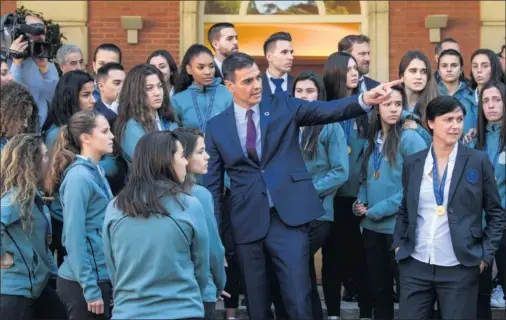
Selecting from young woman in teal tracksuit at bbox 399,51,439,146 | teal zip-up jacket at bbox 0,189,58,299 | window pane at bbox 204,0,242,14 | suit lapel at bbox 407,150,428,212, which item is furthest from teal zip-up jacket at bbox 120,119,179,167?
window pane at bbox 204,0,242,14

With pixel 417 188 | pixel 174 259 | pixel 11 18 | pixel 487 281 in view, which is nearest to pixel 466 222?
pixel 417 188

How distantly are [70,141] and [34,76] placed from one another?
6.55ft

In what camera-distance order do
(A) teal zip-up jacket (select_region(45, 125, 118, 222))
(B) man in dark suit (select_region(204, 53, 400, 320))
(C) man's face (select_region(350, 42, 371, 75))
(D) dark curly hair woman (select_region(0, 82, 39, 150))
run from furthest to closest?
(C) man's face (select_region(350, 42, 371, 75)) → (A) teal zip-up jacket (select_region(45, 125, 118, 222)) → (D) dark curly hair woman (select_region(0, 82, 39, 150)) → (B) man in dark suit (select_region(204, 53, 400, 320))

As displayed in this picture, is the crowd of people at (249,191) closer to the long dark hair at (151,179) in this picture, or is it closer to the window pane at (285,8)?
the long dark hair at (151,179)

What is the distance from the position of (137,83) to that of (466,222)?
2.61 metres

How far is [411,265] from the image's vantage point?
7.16 m

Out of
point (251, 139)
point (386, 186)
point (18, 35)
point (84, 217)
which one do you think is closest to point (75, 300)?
point (84, 217)

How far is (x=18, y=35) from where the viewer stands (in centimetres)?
877

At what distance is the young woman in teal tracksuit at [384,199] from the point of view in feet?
26.6

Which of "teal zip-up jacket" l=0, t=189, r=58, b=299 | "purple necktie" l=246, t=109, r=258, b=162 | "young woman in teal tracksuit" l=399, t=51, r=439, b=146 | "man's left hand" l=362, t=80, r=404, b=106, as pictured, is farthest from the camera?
"young woman in teal tracksuit" l=399, t=51, r=439, b=146

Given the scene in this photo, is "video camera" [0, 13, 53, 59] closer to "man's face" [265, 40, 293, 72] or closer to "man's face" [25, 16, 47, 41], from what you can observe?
"man's face" [25, 16, 47, 41]

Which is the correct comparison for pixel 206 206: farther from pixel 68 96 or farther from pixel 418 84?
pixel 418 84

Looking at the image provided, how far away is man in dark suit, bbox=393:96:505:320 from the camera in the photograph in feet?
23.1

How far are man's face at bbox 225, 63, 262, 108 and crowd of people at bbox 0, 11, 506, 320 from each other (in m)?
0.01
